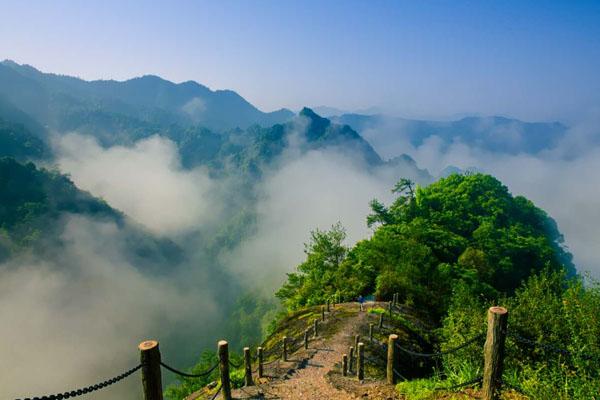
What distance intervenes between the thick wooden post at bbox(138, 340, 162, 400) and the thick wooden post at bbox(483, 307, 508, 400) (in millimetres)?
6399

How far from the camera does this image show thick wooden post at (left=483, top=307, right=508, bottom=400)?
721 centimetres

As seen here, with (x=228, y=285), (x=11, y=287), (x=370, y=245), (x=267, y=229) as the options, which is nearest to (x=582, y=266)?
(x=267, y=229)

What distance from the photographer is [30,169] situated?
291 feet

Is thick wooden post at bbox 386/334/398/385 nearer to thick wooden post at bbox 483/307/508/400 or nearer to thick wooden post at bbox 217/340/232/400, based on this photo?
thick wooden post at bbox 483/307/508/400

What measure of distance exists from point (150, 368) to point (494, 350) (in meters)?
6.62

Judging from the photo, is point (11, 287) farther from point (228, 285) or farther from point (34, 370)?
point (228, 285)

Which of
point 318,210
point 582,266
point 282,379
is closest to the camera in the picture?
point 282,379

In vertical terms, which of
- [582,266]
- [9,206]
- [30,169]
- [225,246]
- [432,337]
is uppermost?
[30,169]

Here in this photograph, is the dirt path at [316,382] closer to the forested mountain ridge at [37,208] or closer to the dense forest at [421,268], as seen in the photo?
the dense forest at [421,268]

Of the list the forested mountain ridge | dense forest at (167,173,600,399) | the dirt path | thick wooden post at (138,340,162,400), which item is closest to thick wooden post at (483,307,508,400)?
dense forest at (167,173,600,399)

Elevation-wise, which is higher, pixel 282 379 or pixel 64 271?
pixel 282 379

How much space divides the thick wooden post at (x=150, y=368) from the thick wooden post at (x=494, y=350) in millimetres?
6399

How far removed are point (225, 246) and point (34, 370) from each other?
90126mm

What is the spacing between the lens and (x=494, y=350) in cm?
733
